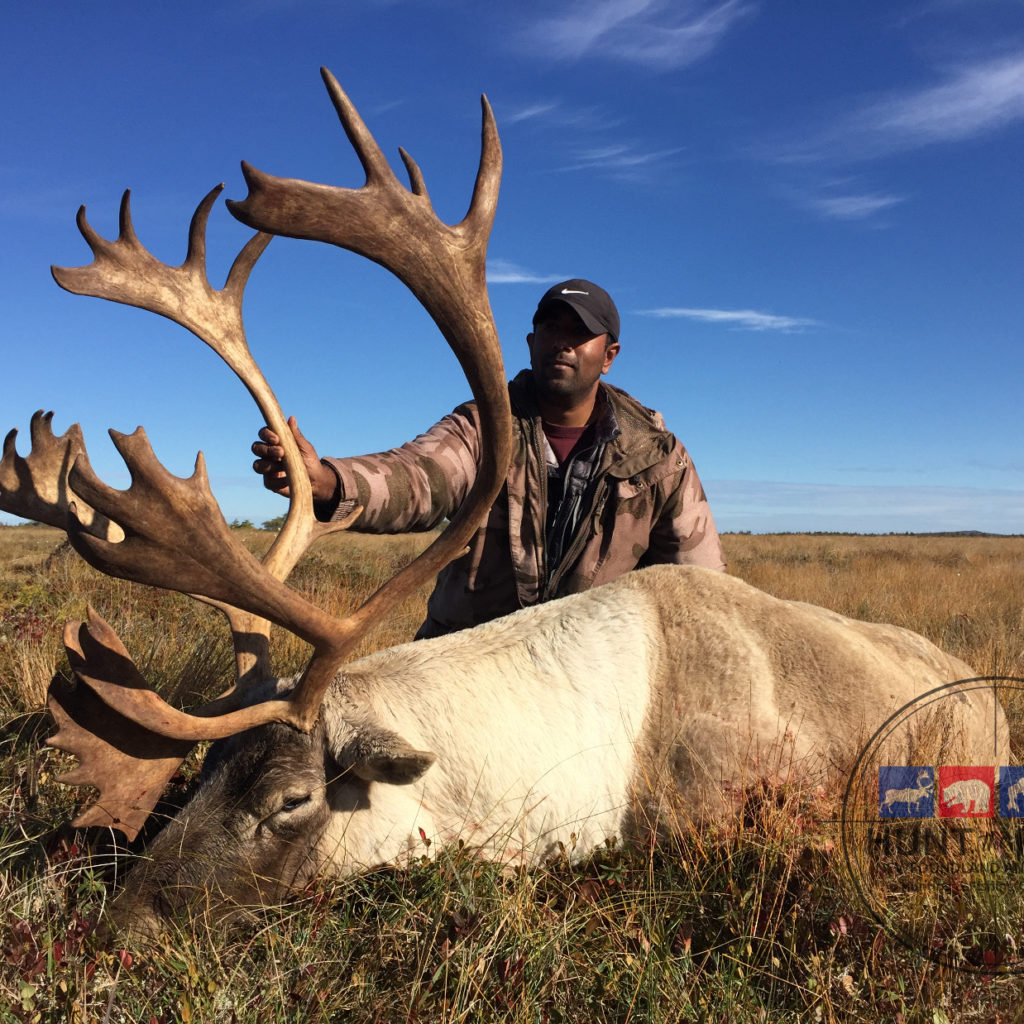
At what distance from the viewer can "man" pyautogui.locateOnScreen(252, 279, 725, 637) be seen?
5.31m

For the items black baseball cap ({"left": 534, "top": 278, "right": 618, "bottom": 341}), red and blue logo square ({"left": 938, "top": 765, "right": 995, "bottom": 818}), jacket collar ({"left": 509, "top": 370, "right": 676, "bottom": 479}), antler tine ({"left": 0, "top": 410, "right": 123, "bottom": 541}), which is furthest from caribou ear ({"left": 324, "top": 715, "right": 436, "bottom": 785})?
black baseball cap ({"left": 534, "top": 278, "right": 618, "bottom": 341})

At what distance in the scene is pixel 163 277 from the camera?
3945 mm

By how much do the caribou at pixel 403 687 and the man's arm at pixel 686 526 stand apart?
1.55 meters

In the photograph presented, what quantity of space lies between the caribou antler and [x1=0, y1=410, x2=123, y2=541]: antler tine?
3.33 ft

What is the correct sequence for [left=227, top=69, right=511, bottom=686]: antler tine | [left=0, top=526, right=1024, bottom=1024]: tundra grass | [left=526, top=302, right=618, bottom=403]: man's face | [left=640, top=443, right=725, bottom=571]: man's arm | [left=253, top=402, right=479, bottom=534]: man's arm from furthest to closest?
[left=640, top=443, right=725, bottom=571]: man's arm → [left=526, top=302, right=618, bottom=403]: man's face → [left=253, top=402, right=479, bottom=534]: man's arm → [left=227, top=69, right=511, bottom=686]: antler tine → [left=0, top=526, right=1024, bottom=1024]: tundra grass

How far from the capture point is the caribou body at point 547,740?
9.66 ft

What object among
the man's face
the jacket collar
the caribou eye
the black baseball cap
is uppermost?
the black baseball cap

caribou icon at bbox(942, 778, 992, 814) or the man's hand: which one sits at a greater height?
the man's hand

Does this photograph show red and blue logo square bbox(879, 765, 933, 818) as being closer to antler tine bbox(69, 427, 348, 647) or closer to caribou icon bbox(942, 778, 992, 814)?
caribou icon bbox(942, 778, 992, 814)

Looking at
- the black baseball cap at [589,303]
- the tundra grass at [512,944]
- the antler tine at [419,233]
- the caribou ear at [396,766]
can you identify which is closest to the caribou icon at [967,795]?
the tundra grass at [512,944]

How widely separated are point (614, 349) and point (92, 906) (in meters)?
4.42

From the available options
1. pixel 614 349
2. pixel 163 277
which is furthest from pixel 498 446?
pixel 614 349

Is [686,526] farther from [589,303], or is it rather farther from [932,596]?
[932,596]

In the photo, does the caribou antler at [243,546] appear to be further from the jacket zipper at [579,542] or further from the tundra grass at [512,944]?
the jacket zipper at [579,542]
